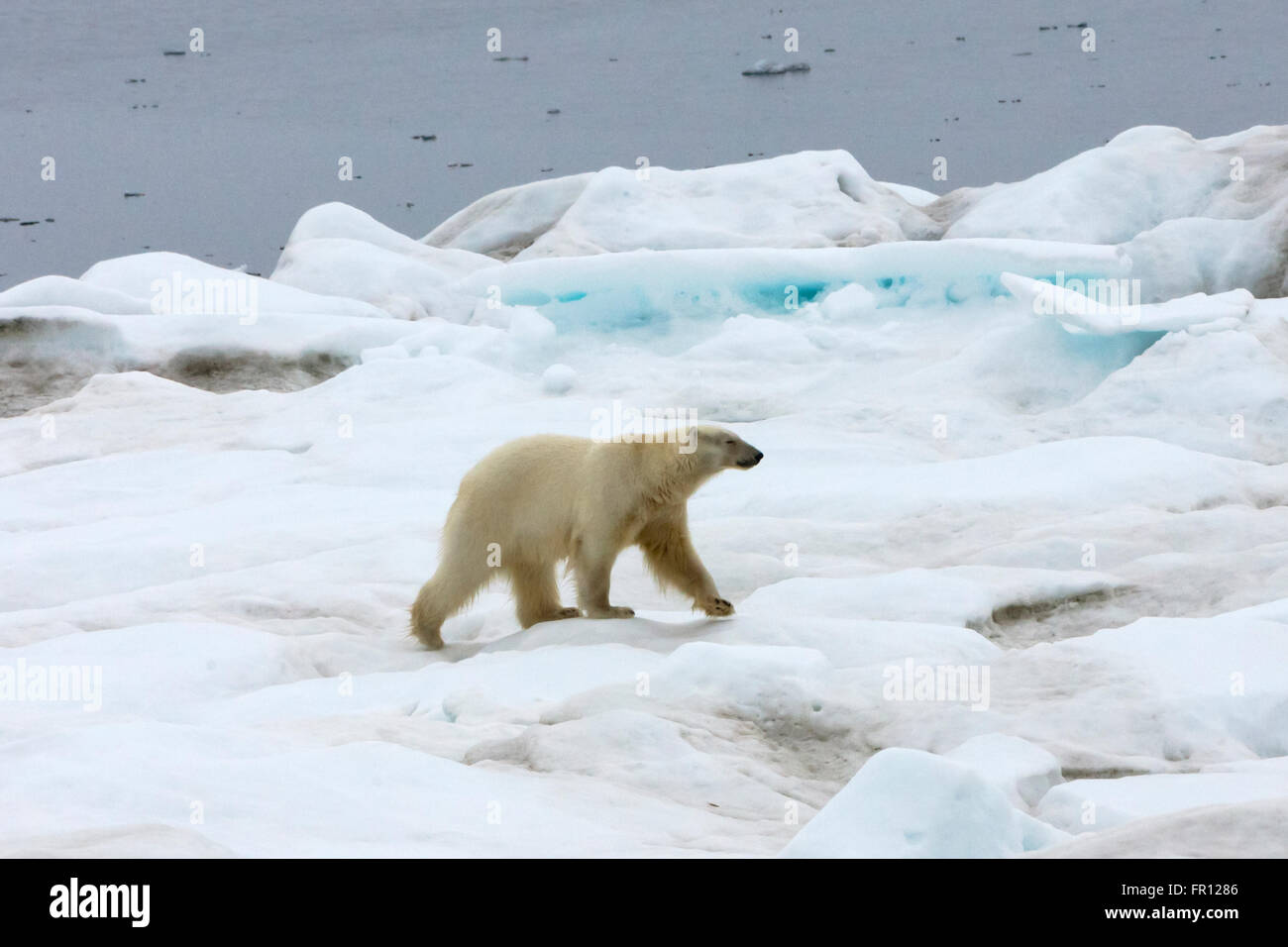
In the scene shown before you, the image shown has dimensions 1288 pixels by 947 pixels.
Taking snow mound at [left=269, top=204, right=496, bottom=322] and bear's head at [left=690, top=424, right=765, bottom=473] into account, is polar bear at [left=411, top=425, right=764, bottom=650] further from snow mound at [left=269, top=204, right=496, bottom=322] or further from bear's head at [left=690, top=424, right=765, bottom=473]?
snow mound at [left=269, top=204, right=496, bottom=322]

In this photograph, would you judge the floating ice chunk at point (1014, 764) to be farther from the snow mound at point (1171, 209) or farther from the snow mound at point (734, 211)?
the snow mound at point (734, 211)

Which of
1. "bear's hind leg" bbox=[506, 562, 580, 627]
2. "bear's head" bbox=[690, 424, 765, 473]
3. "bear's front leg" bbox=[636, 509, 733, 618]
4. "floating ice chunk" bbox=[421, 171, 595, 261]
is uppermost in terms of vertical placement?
"floating ice chunk" bbox=[421, 171, 595, 261]

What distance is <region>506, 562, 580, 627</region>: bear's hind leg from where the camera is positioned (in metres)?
6.48

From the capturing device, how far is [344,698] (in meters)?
5.43

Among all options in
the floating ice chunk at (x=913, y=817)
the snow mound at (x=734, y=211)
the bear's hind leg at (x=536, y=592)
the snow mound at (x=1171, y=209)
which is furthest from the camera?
the snow mound at (x=734, y=211)

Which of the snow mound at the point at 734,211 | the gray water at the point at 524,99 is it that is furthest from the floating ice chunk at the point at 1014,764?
the gray water at the point at 524,99

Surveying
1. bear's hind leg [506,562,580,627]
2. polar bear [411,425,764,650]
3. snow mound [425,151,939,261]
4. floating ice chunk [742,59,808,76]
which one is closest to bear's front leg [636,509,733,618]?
polar bear [411,425,764,650]

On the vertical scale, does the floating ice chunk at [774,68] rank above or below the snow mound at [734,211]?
above

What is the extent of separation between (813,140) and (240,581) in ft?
64.3

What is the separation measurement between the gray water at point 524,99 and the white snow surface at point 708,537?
327 inches

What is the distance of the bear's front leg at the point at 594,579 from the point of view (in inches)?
241

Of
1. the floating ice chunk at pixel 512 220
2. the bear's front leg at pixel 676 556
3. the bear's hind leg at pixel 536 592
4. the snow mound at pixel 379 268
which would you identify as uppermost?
the floating ice chunk at pixel 512 220

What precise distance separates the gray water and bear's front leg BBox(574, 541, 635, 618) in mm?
16101

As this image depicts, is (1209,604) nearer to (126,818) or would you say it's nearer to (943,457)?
(943,457)
